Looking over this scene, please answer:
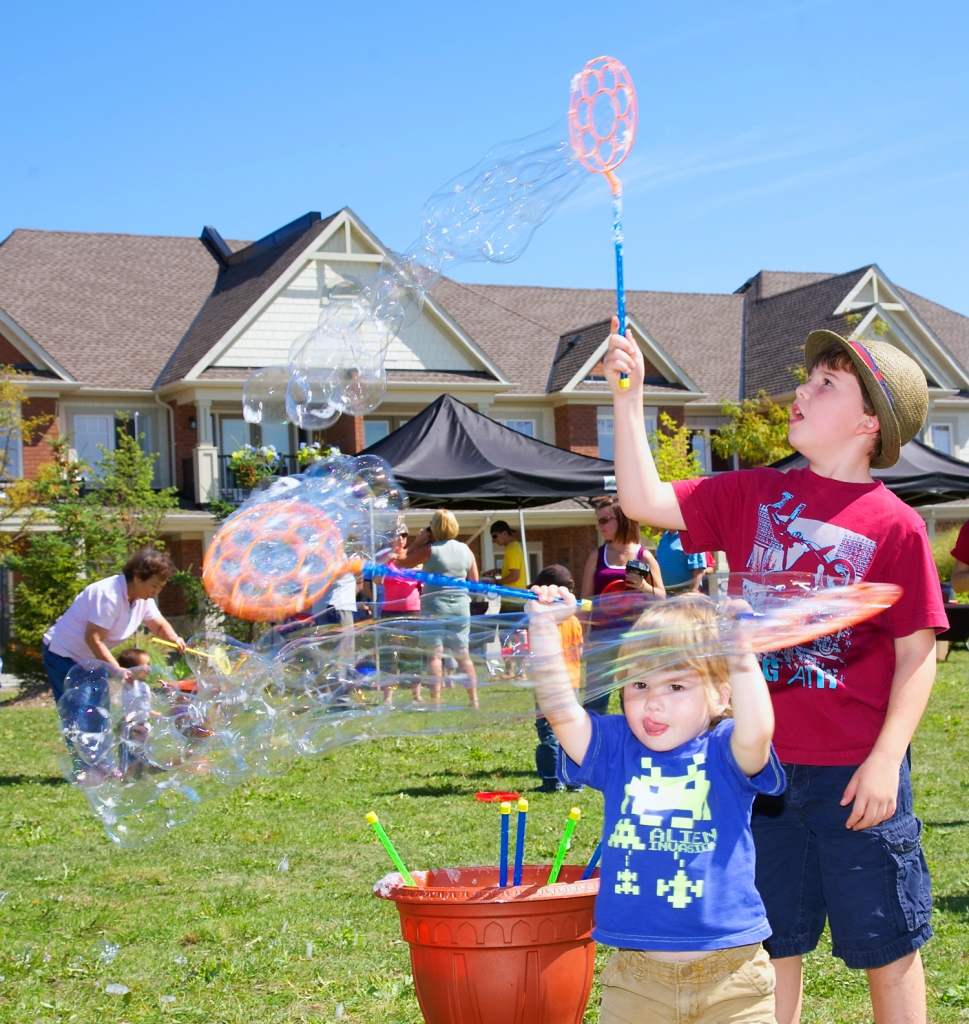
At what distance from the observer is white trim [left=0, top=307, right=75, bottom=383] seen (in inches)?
901

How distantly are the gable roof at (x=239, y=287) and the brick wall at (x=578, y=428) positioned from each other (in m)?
6.50

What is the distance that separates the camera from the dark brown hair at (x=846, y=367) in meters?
2.82

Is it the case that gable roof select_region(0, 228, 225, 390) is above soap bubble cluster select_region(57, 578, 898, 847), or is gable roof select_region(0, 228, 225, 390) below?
above

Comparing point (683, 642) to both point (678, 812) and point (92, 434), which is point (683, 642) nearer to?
point (678, 812)

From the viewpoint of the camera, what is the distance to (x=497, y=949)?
298 cm

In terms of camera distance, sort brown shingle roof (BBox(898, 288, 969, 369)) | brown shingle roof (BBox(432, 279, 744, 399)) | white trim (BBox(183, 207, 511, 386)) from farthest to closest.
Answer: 1. brown shingle roof (BBox(898, 288, 969, 369))
2. brown shingle roof (BBox(432, 279, 744, 399))
3. white trim (BBox(183, 207, 511, 386))

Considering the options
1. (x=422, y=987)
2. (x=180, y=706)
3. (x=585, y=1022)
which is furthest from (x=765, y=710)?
(x=180, y=706)

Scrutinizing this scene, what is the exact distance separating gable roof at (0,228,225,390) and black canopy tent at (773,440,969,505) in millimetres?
16767

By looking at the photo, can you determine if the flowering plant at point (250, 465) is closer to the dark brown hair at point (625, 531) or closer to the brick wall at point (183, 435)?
the brick wall at point (183, 435)

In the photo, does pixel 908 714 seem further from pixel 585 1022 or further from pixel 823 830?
pixel 585 1022

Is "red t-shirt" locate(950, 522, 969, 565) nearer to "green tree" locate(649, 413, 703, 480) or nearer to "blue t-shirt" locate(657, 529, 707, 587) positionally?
"blue t-shirt" locate(657, 529, 707, 587)

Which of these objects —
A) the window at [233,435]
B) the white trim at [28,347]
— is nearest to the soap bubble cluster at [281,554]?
the white trim at [28,347]

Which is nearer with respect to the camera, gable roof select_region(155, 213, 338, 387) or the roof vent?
gable roof select_region(155, 213, 338, 387)

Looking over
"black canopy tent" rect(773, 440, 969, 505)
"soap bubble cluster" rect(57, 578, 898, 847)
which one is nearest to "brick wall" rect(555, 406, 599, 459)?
"black canopy tent" rect(773, 440, 969, 505)
